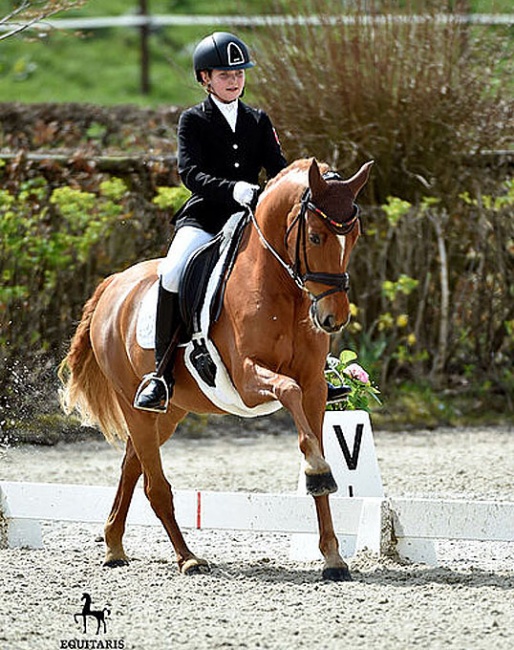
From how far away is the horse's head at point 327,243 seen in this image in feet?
17.7

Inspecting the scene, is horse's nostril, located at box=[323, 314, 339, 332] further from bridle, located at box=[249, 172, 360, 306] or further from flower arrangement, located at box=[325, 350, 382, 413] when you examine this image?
flower arrangement, located at box=[325, 350, 382, 413]

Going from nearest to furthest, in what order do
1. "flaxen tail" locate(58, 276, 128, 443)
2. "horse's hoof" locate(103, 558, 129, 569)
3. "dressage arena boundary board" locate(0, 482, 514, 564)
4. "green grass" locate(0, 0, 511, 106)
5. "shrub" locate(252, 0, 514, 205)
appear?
"dressage arena boundary board" locate(0, 482, 514, 564)
"horse's hoof" locate(103, 558, 129, 569)
"flaxen tail" locate(58, 276, 128, 443)
"shrub" locate(252, 0, 514, 205)
"green grass" locate(0, 0, 511, 106)

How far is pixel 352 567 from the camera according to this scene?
237 inches

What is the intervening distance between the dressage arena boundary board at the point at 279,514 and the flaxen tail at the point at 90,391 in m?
0.44

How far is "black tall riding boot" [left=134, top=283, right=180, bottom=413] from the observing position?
6191 millimetres

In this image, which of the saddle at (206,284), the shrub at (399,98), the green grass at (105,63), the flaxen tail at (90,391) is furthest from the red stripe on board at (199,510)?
the green grass at (105,63)

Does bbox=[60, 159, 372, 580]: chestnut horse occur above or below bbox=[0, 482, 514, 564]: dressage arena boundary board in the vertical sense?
above

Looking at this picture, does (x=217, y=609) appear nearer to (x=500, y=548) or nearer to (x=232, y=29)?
(x=500, y=548)

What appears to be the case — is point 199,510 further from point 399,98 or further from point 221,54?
point 399,98

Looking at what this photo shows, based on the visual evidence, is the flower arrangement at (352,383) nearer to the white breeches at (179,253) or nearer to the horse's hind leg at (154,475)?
the horse's hind leg at (154,475)

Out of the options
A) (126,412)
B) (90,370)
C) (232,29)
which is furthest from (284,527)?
(232,29)

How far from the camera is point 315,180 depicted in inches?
213
